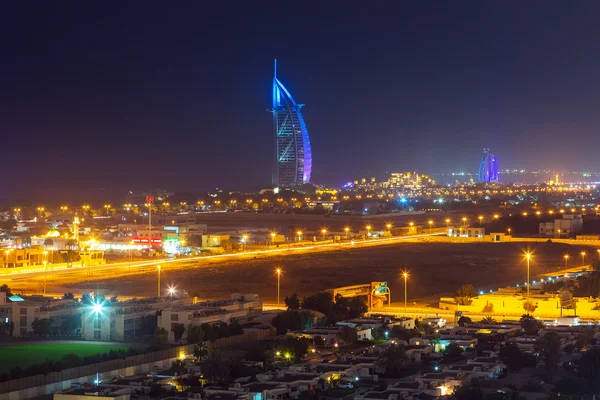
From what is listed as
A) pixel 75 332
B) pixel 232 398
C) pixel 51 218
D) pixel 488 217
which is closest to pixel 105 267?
pixel 75 332

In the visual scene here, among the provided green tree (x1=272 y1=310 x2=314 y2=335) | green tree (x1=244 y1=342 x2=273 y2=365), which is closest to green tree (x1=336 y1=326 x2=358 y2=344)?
green tree (x1=272 y1=310 x2=314 y2=335)

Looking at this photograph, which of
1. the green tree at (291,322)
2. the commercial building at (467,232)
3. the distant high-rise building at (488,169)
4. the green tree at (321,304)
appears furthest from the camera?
the distant high-rise building at (488,169)

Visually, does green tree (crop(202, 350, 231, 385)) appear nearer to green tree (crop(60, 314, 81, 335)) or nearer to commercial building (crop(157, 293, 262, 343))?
commercial building (crop(157, 293, 262, 343))

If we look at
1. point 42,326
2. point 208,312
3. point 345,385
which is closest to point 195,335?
point 208,312

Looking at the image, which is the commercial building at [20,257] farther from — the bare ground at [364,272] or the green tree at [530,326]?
the green tree at [530,326]

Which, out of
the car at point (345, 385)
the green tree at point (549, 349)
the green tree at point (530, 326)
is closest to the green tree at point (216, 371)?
the car at point (345, 385)

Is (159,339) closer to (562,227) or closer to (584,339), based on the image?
(584,339)
